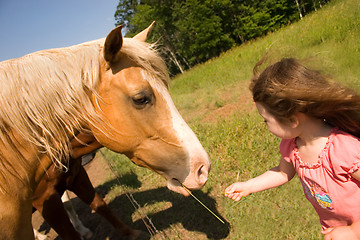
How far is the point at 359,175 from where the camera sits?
104 cm

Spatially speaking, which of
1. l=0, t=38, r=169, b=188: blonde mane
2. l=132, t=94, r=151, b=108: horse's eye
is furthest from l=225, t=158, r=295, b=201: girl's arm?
l=0, t=38, r=169, b=188: blonde mane

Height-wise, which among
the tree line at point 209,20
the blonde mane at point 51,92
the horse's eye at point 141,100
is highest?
the blonde mane at point 51,92

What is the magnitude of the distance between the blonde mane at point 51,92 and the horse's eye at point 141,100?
0.19 metres

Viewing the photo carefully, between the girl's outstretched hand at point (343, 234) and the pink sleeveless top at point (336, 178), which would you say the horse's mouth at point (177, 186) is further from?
the girl's outstretched hand at point (343, 234)

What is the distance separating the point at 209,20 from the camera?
22.8 m

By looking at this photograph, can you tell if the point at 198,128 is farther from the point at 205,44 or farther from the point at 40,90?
the point at 205,44

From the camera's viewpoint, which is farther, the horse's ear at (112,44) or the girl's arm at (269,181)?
the girl's arm at (269,181)

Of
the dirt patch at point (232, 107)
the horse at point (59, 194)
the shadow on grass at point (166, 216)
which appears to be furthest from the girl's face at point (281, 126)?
the dirt patch at point (232, 107)

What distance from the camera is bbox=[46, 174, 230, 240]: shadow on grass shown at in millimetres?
2728

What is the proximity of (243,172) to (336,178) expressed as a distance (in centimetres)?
211

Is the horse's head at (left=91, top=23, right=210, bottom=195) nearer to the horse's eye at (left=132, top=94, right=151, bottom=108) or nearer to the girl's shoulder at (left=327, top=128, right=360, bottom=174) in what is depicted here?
the horse's eye at (left=132, top=94, right=151, bottom=108)

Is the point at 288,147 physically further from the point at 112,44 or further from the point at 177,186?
the point at 112,44

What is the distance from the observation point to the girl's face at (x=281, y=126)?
→ 125 centimetres

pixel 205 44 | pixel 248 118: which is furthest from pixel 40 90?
pixel 205 44
